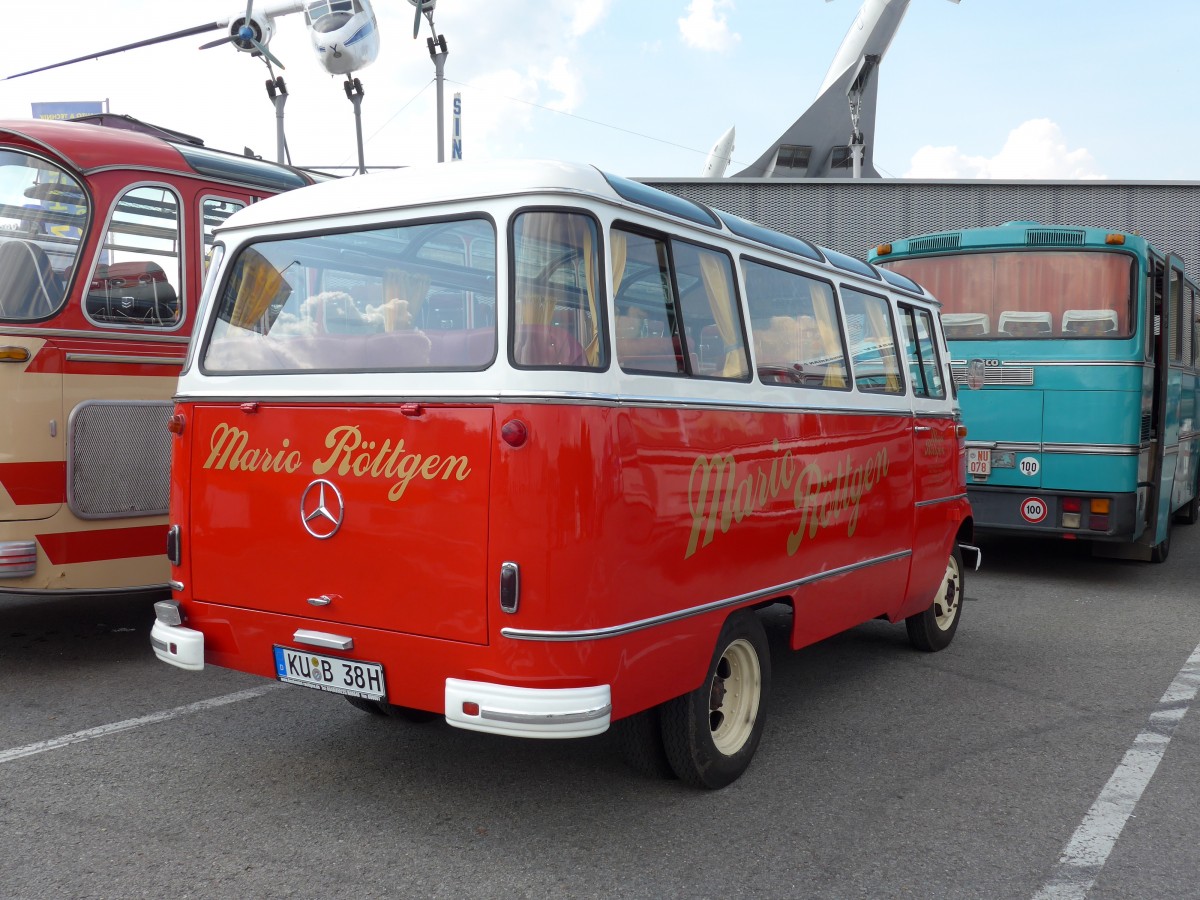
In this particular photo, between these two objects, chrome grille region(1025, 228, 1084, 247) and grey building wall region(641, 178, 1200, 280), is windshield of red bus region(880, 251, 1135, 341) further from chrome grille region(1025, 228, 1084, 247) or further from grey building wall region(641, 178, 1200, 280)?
grey building wall region(641, 178, 1200, 280)

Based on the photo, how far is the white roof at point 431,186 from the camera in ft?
12.0

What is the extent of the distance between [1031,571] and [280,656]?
7933 mm

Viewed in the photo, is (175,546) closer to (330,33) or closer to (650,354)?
(650,354)

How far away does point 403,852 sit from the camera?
12.1 ft

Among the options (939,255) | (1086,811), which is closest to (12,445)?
(1086,811)

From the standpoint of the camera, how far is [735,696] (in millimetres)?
4543

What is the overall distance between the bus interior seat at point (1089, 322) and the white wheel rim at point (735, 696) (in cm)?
598

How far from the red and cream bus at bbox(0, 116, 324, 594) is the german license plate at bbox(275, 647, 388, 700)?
2.35 m

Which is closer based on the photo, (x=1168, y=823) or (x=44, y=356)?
(x=1168, y=823)

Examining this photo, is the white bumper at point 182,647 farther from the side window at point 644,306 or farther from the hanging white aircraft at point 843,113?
the hanging white aircraft at point 843,113

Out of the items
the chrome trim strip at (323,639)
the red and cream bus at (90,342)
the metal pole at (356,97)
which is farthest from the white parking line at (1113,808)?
the metal pole at (356,97)

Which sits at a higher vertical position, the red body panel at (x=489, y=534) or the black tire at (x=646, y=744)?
the red body panel at (x=489, y=534)

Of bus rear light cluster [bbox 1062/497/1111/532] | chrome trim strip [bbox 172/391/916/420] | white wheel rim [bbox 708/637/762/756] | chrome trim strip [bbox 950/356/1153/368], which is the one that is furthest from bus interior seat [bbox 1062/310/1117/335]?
white wheel rim [bbox 708/637/762/756]

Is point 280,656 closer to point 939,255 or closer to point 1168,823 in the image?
point 1168,823
